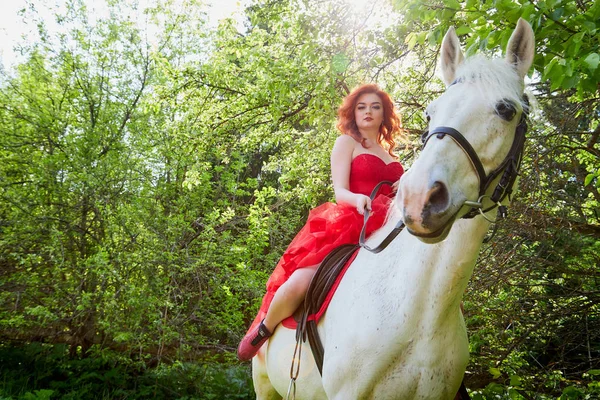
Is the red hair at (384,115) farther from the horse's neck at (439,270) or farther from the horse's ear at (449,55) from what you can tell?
the horse's neck at (439,270)

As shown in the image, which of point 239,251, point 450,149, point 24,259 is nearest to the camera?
point 450,149

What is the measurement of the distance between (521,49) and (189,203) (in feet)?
19.6

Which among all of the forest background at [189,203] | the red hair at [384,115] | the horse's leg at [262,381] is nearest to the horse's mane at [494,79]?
the red hair at [384,115]

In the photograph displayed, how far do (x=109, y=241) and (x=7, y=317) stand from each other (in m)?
1.78

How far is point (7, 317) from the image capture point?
6.64m

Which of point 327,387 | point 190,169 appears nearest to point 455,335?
point 327,387

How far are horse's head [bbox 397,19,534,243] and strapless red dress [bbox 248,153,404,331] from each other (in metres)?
0.91

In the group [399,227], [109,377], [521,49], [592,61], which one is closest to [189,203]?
[109,377]

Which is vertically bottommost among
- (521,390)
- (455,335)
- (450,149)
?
(521,390)

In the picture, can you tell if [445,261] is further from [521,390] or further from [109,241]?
[109,241]

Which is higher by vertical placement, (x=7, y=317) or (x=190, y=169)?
(x=190, y=169)

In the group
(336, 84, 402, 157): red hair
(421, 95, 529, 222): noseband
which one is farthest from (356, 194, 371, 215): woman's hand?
(336, 84, 402, 157): red hair

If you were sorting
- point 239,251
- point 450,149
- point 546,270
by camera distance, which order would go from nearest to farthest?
point 450,149, point 546,270, point 239,251

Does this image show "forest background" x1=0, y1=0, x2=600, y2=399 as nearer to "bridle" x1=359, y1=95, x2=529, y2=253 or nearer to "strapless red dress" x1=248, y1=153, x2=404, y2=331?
"strapless red dress" x1=248, y1=153, x2=404, y2=331
